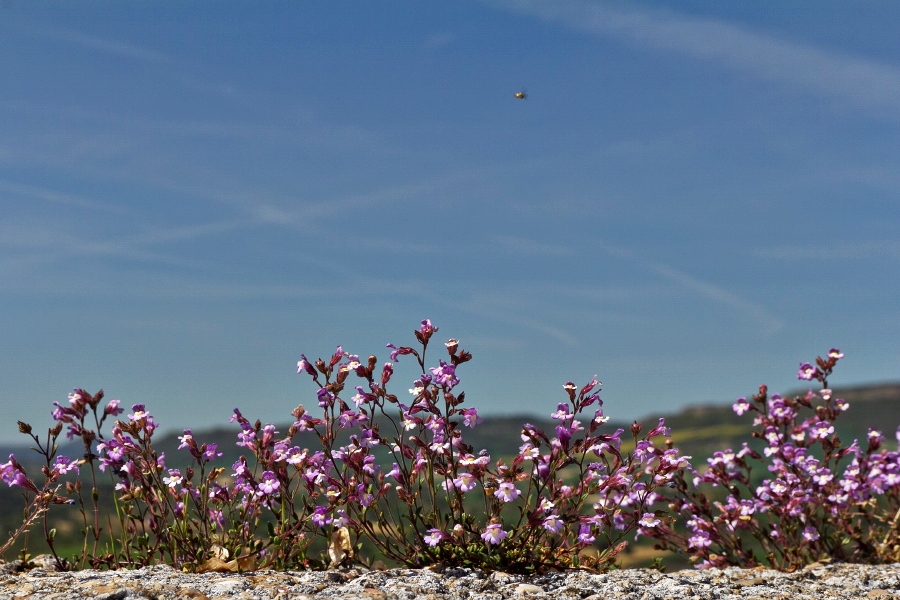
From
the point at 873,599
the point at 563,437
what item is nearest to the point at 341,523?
the point at 563,437

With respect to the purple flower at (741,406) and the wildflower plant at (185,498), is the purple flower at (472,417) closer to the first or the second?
the wildflower plant at (185,498)

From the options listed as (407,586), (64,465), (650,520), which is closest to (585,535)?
(650,520)

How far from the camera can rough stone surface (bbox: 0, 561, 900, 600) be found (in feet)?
15.7

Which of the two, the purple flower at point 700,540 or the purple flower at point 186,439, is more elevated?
the purple flower at point 186,439

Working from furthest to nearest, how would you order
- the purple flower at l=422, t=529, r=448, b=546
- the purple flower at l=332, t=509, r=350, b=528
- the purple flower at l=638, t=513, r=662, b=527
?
the purple flower at l=638, t=513, r=662, b=527, the purple flower at l=332, t=509, r=350, b=528, the purple flower at l=422, t=529, r=448, b=546

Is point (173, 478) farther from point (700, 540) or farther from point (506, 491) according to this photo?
point (700, 540)

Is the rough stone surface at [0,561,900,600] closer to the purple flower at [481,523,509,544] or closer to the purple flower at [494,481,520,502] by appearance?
the purple flower at [481,523,509,544]

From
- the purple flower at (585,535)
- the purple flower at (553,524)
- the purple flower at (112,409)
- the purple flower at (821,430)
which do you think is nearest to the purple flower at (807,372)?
the purple flower at (821,430)

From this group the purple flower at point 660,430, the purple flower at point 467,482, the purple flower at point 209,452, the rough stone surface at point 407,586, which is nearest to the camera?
the rough stone surface at point 407,586

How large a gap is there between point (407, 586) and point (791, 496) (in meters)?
4.23

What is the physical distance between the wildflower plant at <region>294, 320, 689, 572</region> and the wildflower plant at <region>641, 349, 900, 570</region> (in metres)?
1.80

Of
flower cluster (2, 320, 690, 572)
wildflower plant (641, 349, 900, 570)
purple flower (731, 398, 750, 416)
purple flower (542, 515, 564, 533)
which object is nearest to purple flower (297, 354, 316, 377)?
flower cluster (2, 320, 690, 572)

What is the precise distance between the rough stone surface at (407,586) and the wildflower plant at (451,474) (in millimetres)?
223

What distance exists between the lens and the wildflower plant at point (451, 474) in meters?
5.37
